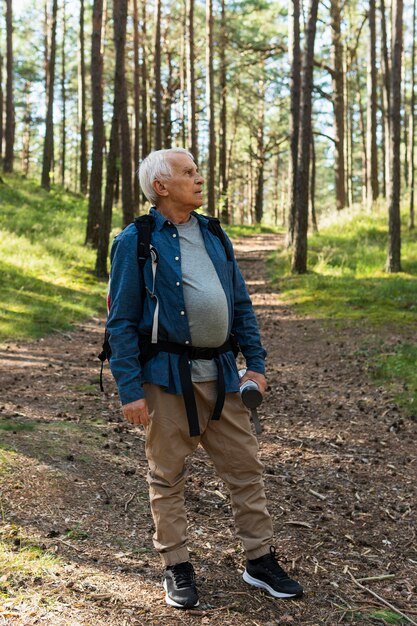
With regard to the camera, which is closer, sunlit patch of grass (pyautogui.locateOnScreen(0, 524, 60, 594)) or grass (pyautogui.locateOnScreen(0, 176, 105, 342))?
sunlit patch of grass (pyautogui.locateOnScreen(0, 524, 60, 594))

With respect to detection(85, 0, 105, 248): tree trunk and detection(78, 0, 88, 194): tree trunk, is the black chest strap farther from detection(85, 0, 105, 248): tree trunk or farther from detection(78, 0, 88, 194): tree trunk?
detection(78, 0, 88, 194): tree trunk

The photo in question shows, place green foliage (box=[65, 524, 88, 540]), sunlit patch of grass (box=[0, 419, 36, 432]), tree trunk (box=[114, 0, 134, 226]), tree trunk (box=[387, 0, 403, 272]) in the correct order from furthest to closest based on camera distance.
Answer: tree trunk (box=[114, 0, 134, 226]) < tree trunk (box=[387, 0, 403, 272]) < sunlit patch of grass (box=[0, 419, 36, 432]) < green foliage (box=[65, 524, 88, 540])

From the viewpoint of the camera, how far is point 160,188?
11.4 feet

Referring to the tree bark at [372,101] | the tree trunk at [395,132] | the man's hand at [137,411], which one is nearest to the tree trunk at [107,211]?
the tree trunk at [395,132]

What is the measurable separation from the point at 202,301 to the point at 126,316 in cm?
38

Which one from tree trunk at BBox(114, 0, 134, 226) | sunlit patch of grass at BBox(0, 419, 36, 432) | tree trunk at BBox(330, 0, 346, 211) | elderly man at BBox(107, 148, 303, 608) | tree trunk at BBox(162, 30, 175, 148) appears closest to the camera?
elderly man at BBox(107, 148, 303, 608)

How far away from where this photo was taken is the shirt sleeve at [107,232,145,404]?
128 inches

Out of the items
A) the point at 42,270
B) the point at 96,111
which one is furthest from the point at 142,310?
the point at 96,111

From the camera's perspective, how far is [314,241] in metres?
20.5

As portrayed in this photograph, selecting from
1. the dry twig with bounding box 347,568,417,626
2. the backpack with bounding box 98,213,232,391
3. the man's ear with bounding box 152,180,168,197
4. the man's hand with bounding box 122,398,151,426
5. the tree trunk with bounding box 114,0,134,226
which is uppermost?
the tree trunk with bounding box 114,0,134,226

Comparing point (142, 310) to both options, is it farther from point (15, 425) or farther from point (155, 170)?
point (15, 425)

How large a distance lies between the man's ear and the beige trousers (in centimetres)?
97

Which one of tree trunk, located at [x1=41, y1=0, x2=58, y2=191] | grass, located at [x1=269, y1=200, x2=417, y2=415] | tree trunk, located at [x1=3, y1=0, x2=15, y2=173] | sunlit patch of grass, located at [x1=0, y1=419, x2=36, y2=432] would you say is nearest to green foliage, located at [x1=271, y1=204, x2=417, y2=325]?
grass, located at [x1=269, y1=200, x2=417, y2=415]

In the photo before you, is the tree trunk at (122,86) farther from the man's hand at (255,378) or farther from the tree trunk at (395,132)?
the man's hand at (255,378)
